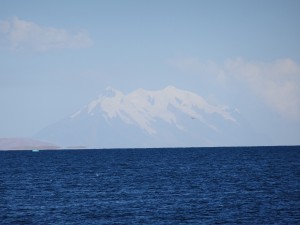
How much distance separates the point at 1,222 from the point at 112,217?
33.6 ft

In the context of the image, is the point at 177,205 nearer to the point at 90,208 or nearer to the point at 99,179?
the point at 90,208

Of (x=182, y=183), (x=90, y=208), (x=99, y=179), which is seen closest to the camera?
(x=90, y=208)

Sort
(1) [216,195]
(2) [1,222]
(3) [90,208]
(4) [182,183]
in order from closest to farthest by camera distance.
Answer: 1. (2) [1,222]
2. (3) [90,208]
3. (1) [216,195]
4. (4) [182,183]

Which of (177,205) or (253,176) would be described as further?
(253,176)

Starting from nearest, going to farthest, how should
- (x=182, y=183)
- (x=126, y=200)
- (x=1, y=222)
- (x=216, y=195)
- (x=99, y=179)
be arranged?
(x=1, y=222) < (x=126, y=200) < (x=216, y=195) < (x=182, y=183) < (x=99, y=179)

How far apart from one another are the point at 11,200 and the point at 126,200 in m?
13.7

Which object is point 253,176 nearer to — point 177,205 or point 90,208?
point 177,205

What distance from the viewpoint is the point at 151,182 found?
86.6 metres

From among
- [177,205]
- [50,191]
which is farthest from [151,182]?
[177,205]

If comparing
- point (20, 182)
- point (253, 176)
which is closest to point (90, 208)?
point (20, 182)

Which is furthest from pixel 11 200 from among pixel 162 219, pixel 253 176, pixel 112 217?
pixel 253 176

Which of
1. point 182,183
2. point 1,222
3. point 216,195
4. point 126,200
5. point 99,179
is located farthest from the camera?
point 99,179

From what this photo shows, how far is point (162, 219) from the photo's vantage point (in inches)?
2019

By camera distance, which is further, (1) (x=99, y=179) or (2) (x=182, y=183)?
(1) (x=99, y=179)
